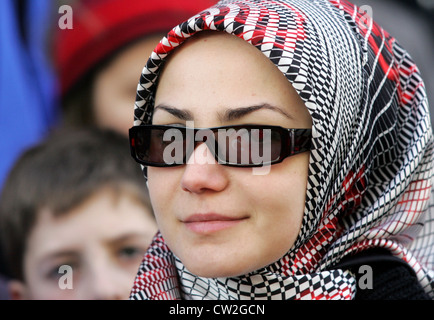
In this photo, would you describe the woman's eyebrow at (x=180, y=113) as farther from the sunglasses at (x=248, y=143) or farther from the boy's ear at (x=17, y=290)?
the boy's ear at (x=17, y=290)

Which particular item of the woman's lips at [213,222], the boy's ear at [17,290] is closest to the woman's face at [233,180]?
the woman's lips at [213,222]

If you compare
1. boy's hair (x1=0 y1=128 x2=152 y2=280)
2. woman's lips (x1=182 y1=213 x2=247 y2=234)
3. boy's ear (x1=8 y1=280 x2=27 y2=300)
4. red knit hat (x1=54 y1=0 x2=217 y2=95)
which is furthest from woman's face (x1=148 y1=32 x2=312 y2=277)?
red knit hat (x1=54 y1=0 x2=217 y2=95)

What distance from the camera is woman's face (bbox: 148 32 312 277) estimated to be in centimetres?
145

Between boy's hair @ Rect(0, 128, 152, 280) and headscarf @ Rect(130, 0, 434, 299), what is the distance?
0.96 m

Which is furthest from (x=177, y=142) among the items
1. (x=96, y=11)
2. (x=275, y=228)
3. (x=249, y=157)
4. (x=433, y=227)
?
(x=96, y=11)

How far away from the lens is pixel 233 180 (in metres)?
1.46

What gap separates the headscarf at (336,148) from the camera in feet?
4.93

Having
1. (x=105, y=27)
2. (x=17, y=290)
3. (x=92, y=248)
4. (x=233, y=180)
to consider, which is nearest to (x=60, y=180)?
(x=92, y=248)

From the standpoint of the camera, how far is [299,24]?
5.10 feet

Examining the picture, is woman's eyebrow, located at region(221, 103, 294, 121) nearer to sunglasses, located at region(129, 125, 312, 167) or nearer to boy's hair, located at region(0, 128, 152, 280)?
sunglasses, located at region(129, 125, 312, 167)

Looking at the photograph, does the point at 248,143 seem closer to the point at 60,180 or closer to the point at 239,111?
the point at 239,111

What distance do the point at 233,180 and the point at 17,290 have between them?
5.91 ft

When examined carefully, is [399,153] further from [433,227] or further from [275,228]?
[275,228]

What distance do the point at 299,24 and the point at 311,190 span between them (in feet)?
1.36
